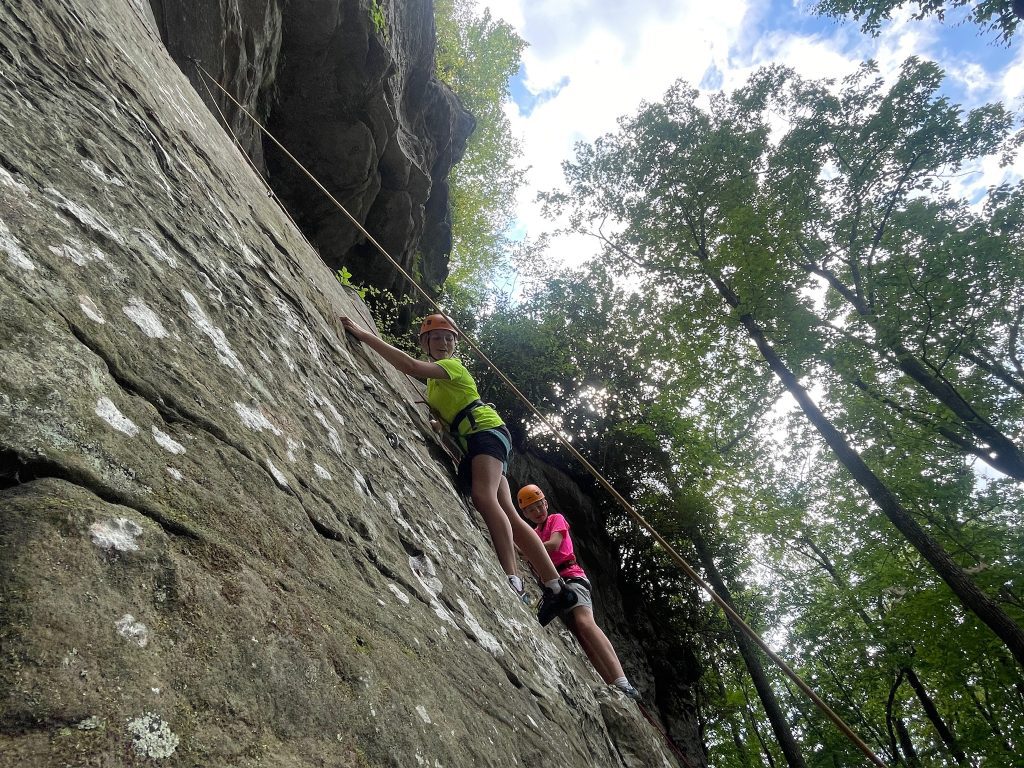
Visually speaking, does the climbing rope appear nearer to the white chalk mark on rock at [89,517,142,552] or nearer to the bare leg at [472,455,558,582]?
the bare leg at [472,455,558,582]

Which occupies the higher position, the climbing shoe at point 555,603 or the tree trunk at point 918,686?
the tree trunk at point 918,686

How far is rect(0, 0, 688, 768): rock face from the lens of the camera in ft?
Result: 2.98

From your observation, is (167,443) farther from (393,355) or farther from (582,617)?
(582,617)

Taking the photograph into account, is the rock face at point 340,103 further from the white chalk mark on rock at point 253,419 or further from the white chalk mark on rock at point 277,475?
the white chalk mark on rock at point 277,475

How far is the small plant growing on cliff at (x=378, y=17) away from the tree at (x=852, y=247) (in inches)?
276

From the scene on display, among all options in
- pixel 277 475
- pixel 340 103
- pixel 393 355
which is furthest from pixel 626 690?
pixel 340 103

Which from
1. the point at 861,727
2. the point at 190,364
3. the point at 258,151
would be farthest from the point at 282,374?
the point at 861,727

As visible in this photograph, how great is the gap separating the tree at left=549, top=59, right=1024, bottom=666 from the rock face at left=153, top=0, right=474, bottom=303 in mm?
6170

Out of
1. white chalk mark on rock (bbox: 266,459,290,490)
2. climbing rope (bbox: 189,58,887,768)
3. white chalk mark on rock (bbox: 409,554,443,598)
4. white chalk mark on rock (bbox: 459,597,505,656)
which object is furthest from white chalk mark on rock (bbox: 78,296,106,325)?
climbing rope (bbox: 189,58,887,768)

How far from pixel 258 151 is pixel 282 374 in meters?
7.50

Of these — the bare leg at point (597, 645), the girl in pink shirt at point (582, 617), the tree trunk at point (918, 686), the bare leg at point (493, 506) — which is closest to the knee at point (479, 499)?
the bare leg at point (493, 506)

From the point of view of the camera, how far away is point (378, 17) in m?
8.38

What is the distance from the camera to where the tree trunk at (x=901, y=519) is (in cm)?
710

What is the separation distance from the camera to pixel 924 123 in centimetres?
1020
